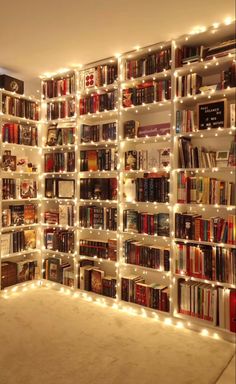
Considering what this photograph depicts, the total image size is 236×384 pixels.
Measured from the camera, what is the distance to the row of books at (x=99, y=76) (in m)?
3.49

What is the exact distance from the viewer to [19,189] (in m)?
3.92

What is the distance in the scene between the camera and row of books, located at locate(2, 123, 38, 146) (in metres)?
3.77

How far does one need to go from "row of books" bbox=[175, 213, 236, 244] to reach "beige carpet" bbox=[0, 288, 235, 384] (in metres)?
0.85

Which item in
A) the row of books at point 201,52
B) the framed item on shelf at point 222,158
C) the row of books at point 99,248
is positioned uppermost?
the row of books at point 201,52

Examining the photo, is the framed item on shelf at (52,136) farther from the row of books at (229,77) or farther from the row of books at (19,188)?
the row of books at (229,77)

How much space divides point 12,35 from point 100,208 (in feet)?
6.30

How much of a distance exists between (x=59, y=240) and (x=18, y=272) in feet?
2.09

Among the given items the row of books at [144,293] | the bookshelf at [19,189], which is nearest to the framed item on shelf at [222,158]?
the row of books at [144,293]

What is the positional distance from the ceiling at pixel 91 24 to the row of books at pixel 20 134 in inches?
29.5

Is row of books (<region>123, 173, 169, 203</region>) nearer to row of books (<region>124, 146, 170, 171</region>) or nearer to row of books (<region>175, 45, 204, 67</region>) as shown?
row of books (<region>124, 146, 170, 171</region>)

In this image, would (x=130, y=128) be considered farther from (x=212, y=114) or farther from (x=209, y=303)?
(x=209, y=303)

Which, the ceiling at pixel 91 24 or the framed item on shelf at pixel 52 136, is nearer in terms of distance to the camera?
the ceiling at pixel 91 24

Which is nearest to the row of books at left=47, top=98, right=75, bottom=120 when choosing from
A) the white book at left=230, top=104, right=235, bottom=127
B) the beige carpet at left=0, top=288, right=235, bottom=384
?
the white book at left=230, top=104, right=235, bottom=127

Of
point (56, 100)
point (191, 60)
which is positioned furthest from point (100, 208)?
point (191, 60)
